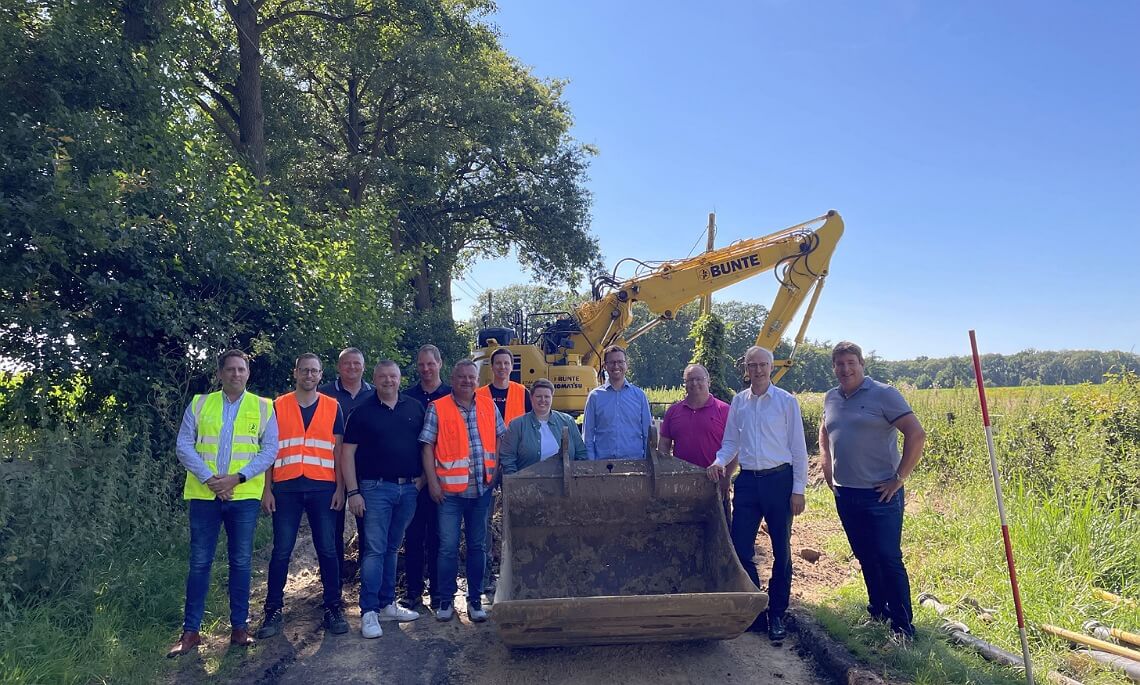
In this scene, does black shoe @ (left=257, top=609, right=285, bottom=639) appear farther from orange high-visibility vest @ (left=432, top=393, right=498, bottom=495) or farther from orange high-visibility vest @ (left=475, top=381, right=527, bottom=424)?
orange high-visibility vest @ (left=475, top=381, right=527, bottom=424)

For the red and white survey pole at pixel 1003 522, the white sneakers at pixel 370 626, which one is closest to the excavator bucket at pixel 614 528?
the white sneakers at pixel 370 626

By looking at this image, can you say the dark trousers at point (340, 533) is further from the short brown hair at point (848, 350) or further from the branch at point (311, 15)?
the branch at point (311, 15)

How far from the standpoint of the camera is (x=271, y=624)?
15.2 ft

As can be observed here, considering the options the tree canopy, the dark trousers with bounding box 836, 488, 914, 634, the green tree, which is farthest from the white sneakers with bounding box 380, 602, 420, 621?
the green tree

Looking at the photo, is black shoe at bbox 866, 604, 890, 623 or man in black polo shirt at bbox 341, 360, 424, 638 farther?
man in black polo shirt at bbox 341, 360, 424, 638

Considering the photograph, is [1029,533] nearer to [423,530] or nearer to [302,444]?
[423,530]

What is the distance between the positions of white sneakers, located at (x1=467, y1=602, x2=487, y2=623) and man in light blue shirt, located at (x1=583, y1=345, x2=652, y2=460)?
1.33 metres

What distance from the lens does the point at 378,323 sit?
30.1 feet

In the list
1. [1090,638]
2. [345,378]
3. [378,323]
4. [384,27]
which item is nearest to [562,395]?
[378,323]

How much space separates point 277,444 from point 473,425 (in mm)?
1274

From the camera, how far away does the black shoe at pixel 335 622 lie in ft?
15.3

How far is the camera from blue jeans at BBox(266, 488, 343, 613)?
15.1 feet

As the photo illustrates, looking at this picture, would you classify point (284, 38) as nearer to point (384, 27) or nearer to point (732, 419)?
point (384, 27)

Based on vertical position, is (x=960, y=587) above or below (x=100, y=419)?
below
